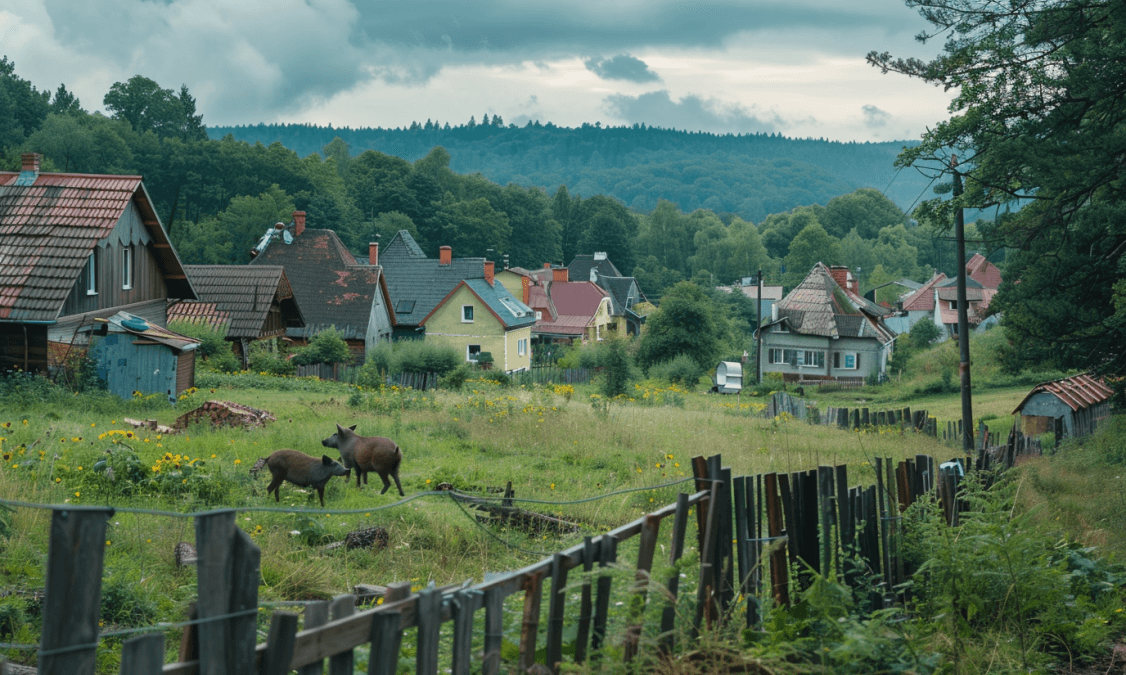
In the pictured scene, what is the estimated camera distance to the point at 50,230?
21.7 m

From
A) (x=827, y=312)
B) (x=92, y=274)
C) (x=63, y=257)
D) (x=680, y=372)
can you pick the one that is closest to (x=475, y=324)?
(x=680, y=372)

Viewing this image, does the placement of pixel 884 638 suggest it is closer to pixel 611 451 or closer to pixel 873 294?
pixel 611 451

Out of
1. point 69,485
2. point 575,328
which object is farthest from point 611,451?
point 575,328

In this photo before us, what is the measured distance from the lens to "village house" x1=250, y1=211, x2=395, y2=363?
43.8 meters

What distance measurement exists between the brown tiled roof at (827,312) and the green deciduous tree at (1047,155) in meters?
36.8

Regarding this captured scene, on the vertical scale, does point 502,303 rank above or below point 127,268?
above

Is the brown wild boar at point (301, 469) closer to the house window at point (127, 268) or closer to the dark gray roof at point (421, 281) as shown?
the house window at point (127, 268)

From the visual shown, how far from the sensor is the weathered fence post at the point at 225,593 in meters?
2.92

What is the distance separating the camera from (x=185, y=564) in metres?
7.31

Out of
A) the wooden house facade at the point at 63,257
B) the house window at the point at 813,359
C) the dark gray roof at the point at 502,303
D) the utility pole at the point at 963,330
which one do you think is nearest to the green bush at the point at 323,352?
the wooden house facade at the point at 63,257

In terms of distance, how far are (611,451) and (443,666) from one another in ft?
30.8

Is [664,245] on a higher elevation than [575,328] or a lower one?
higher

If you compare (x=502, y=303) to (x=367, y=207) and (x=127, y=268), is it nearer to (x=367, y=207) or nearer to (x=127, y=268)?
(x=127, y=268)

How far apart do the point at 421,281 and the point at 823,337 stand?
26.6m
